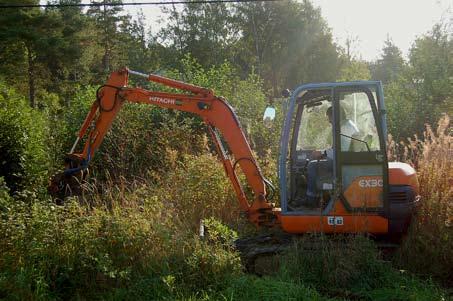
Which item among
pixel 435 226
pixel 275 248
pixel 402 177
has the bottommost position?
pixel 275 248

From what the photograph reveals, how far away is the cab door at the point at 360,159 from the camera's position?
6.25 m

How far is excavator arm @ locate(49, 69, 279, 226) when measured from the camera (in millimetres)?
7418

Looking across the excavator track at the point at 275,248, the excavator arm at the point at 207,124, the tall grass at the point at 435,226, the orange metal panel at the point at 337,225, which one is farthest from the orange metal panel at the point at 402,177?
the excavator arm at the point at 207,124

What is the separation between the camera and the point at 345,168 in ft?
20.6

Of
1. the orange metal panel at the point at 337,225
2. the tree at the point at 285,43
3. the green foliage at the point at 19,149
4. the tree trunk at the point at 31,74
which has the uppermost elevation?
the tree at the point at 285,43

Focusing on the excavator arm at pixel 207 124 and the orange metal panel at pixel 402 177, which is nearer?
the orange metal panel at pixel 402 177

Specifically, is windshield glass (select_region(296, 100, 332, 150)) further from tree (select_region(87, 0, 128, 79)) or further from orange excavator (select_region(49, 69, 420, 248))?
tree (select_region(87, 0, 128, 79))

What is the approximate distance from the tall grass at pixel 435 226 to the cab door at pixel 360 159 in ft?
2.12

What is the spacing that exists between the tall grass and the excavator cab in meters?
0.48

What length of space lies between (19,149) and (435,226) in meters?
9.33

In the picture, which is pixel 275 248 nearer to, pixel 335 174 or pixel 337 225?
pixel 337 225

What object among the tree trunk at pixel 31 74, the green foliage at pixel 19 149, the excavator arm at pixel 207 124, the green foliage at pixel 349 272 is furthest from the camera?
the tree trunk at pixel 31 74

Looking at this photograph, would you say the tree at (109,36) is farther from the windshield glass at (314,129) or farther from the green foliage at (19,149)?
the windshield glass at (314,129)

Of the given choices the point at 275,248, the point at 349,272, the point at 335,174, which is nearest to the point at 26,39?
the point at 275,248
